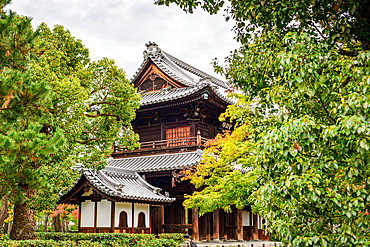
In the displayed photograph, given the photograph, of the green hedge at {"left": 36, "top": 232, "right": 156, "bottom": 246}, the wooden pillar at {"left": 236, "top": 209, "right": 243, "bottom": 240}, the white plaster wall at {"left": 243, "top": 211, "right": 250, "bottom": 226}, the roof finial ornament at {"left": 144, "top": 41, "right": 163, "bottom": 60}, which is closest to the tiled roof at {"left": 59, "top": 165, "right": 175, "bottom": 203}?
the green hedge at {"left": 36, "top": 232, "right": 156, "bottom": 246}

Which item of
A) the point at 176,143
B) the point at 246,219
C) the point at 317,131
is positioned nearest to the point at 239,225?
the point at 246,219

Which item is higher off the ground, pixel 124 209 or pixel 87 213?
pixel 124 209

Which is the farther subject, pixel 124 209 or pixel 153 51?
pixel 153 51

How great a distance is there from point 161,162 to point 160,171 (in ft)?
2.08

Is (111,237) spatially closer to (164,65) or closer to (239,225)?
(239,225)

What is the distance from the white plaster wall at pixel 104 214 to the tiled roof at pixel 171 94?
701 cm

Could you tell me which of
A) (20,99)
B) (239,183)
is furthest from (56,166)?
(239,183)

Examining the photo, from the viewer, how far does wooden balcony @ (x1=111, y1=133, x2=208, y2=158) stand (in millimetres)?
20531

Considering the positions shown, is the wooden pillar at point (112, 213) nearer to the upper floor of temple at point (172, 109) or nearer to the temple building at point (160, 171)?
the temple building at point (160, 171)

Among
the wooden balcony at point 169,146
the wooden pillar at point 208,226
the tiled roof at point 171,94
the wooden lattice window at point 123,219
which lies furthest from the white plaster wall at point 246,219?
the wooden lattice window at point 123,219

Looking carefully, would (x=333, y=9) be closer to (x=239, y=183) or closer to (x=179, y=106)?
(x=239, y=183)

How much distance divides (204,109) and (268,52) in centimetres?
1598

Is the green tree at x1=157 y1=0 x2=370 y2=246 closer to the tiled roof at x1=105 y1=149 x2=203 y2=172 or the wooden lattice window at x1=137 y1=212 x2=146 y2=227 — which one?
the tiled roof at x1=105 y1=149 x2=203 y2=172

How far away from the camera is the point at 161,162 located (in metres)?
20.5
